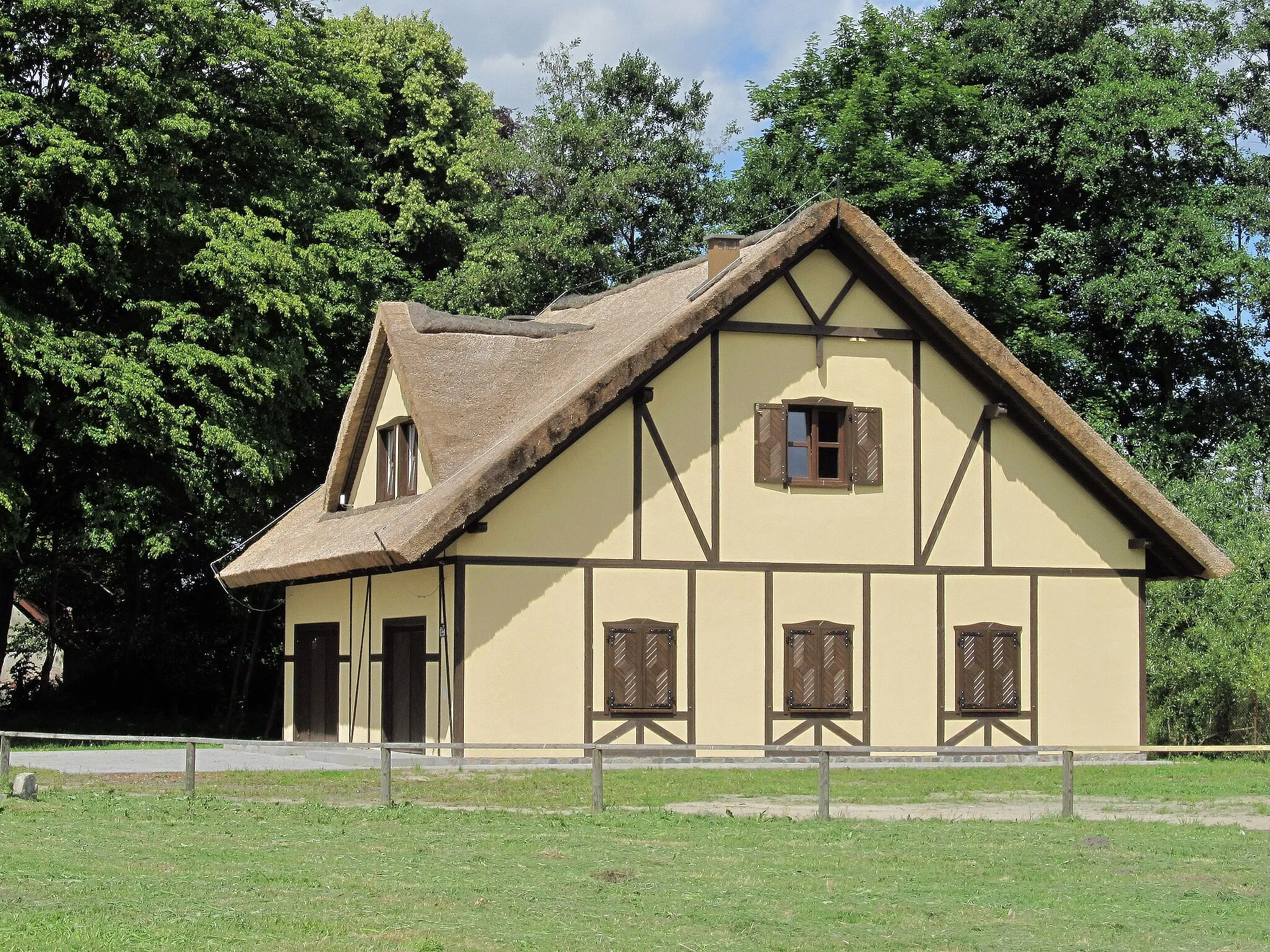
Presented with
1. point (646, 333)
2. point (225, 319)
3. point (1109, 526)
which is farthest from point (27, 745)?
point (1109, 526)

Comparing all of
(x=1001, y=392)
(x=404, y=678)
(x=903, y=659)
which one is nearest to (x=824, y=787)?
(x=903, y=659)

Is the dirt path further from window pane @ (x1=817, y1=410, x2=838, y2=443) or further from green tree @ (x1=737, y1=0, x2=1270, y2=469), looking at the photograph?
green tree @ (x1=737, y1=0, x2=1270, y2=469)

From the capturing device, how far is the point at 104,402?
2919cm

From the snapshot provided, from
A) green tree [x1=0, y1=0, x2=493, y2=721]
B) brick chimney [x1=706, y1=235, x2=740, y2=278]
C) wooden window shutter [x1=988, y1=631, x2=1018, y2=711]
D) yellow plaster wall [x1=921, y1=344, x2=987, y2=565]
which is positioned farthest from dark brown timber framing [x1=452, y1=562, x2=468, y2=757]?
green tree [x1=0, y1=0, x2=493, y2=721]

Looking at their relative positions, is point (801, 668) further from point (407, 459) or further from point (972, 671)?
point (407, 459)

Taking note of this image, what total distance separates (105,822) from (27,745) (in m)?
16.5

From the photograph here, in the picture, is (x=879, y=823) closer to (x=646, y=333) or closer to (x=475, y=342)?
(x=646, y=333)

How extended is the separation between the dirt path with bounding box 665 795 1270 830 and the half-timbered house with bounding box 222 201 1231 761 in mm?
5648

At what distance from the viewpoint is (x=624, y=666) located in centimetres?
2412

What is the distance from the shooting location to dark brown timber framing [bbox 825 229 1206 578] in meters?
25.8

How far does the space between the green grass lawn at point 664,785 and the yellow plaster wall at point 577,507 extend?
321 cm

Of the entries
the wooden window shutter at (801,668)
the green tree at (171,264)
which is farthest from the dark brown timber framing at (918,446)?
the green tree at (171,264)

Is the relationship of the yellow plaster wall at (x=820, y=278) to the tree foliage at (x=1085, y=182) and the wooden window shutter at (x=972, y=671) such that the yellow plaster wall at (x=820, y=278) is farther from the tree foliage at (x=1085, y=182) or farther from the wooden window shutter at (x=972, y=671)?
the tree foliage at (x=1085, y=182)

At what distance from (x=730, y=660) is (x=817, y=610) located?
Answer: 160 centimetres
